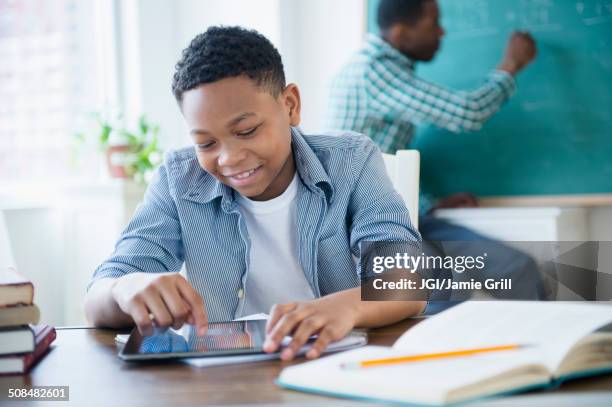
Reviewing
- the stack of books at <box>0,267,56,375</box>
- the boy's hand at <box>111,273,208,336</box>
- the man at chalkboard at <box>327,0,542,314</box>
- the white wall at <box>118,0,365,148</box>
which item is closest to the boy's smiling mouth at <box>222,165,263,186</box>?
the boy's hand at <box>111,273,208,336</box>

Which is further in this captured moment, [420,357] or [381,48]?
[381,48]

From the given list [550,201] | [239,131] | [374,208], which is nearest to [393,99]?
[550,201]

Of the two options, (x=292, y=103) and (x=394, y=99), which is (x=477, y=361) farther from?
(x=394, y=99)

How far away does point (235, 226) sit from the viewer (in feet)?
4.58

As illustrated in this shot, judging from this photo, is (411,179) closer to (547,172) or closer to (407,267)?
(407,267)

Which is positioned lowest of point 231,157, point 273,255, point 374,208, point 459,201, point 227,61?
point 459,201

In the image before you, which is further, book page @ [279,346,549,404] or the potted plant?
the potted plant

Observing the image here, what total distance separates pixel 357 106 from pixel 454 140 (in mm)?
469

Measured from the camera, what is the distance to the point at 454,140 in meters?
3.05

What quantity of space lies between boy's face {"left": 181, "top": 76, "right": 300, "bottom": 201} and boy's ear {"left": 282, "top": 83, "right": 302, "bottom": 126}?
0.04m

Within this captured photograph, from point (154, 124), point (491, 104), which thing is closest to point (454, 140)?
point (491, 104)

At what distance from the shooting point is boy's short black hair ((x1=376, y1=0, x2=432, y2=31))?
305 cm

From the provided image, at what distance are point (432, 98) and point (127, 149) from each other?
120cm

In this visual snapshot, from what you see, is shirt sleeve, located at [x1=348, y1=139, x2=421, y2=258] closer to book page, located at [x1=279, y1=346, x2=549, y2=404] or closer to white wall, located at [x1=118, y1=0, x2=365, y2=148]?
book page, located at [x1=279, y1=346, x2=549, y2=404]
